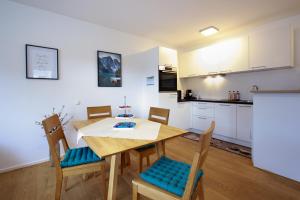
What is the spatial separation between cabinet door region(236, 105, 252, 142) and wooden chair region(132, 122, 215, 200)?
219cm

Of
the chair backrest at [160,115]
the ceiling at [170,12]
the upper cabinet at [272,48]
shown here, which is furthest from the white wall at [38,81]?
the upper cabinet at [272,48]

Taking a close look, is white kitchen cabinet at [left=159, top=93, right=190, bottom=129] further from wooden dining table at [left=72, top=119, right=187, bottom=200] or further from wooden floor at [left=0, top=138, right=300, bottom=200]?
wooden dining table at [left=72, top=119, right=187, bottom=200]

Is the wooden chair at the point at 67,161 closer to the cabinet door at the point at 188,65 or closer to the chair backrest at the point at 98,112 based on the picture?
the chair backrest at the point at 98,112

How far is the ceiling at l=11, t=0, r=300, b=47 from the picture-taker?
7.21ft

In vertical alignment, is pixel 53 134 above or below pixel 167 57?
below

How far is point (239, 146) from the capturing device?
2920 millimetres

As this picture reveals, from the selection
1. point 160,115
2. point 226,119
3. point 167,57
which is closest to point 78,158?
point 160,115

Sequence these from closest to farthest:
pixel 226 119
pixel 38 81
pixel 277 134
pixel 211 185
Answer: pixel 211 185 → pixel 277 134 → pixel 38 81 → pixel 226 119

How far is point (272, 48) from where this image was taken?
258 cm

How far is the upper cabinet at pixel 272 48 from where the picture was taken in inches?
96.0

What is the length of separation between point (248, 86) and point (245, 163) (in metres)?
1.76

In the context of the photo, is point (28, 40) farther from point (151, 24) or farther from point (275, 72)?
point (275, 72)

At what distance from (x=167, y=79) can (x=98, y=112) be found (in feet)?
5.66

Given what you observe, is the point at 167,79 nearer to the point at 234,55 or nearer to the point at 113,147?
the point at 234,55
